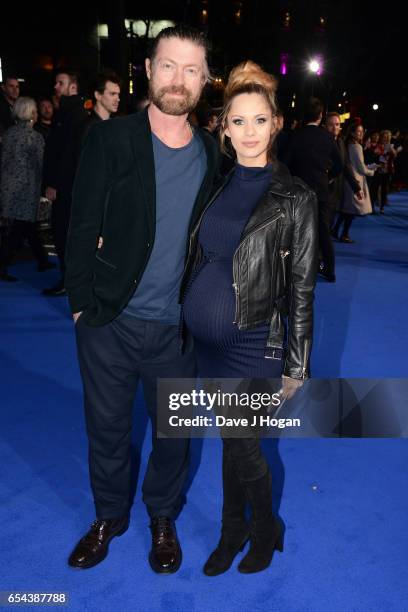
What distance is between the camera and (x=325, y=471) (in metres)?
3.28

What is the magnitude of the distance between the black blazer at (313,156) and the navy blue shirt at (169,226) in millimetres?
4802

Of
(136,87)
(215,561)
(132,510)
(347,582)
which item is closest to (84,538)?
(132,510)

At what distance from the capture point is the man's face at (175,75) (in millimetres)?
2184

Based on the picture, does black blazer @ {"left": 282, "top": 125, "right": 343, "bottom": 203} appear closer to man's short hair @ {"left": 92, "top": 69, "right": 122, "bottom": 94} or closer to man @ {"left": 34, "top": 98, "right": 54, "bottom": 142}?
man's short hair @ {"left": 92, "top": 69, "right": 122, "bottom": 94}

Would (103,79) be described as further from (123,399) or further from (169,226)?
(123,399)

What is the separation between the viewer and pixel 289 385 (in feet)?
7.26

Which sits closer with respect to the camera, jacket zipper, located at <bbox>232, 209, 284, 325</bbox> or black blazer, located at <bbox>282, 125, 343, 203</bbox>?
jacket zipper, located at <bbox>232, 209, 284, 325</bbox>

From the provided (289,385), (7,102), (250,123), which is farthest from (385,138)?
(289,385)

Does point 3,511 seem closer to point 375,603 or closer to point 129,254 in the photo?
point 129,254

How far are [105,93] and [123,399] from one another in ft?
11.4

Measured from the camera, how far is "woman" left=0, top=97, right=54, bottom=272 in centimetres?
671

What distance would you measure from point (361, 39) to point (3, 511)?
141ft

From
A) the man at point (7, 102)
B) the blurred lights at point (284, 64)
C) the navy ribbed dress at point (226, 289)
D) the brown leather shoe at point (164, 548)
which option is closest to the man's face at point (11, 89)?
the man at point (7, 102)

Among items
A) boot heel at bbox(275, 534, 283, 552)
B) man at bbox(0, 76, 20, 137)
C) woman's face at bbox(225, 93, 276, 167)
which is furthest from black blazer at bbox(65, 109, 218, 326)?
man at bbox(0, 76, 20, 137)
